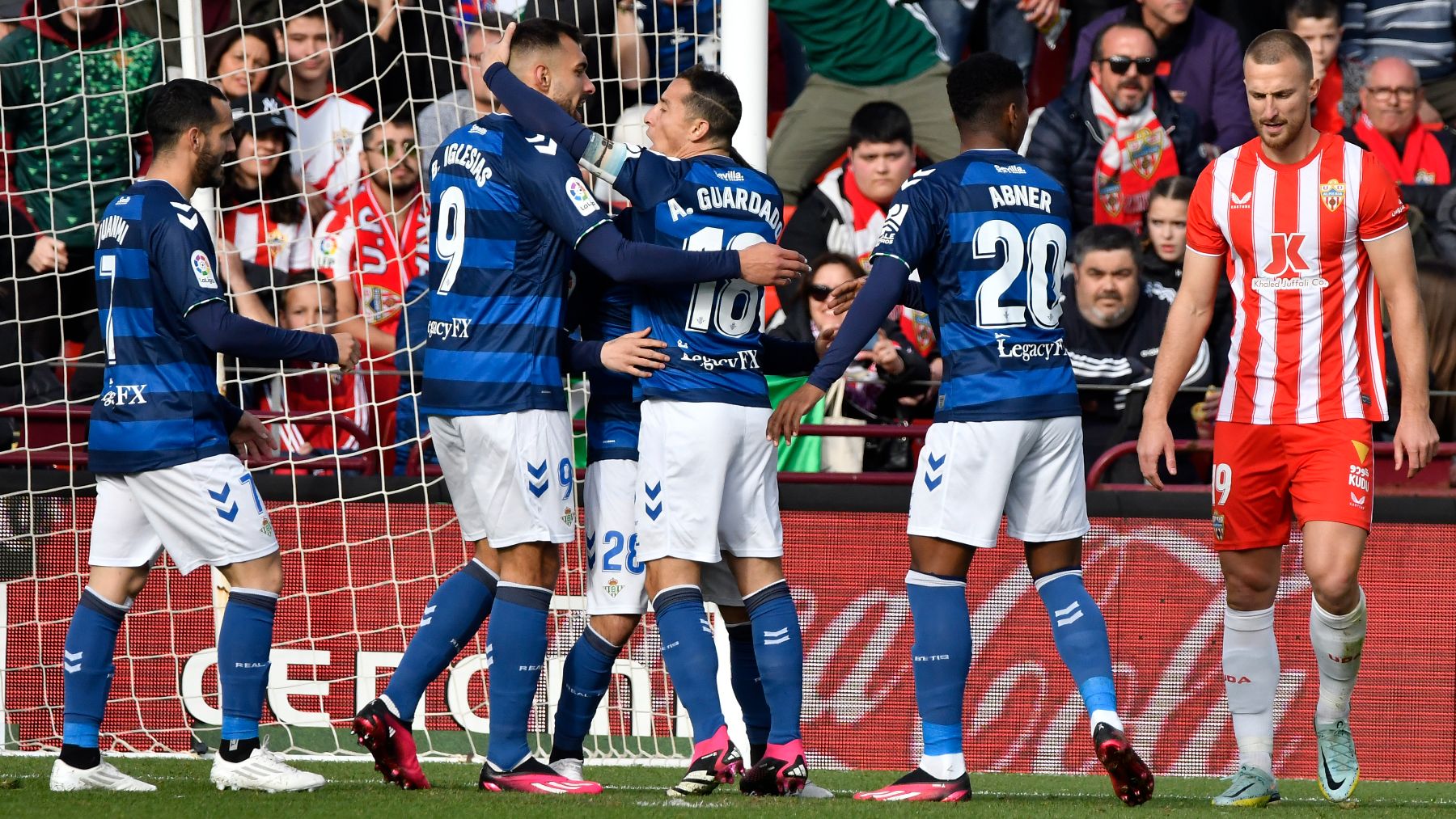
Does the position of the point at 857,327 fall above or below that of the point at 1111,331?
above

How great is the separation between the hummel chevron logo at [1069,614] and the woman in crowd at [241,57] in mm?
5312

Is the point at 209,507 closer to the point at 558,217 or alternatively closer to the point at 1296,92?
the point at 558,217

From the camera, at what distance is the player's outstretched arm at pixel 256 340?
18.1ft

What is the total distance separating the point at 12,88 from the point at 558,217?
4699 millimetres

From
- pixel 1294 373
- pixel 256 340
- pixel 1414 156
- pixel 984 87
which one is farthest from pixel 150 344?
pixel 1414 156

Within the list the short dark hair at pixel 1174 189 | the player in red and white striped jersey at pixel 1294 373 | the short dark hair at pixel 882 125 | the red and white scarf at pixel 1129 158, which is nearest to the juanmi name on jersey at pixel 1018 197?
the player in red and white striped jersey at pixel 1294 373

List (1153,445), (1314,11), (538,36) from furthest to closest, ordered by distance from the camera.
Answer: (1314,11) → (538,36) → (1153,445)

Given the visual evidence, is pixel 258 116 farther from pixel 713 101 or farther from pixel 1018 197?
pixel 1018 197

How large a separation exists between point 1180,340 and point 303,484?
4.25m

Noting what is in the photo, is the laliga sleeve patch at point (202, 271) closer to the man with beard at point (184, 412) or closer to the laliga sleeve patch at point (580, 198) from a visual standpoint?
the man with beard at point (184, 412)

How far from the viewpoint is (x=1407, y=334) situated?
5.43 meters

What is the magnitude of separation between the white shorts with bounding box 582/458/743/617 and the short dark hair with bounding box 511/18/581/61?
57.1 inches

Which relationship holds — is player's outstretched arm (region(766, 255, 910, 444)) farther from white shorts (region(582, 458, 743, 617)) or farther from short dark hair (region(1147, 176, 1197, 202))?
short dark hair (region(1147, 176, 1197, 202))

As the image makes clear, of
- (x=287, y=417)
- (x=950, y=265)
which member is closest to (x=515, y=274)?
(x=950, y=265)
